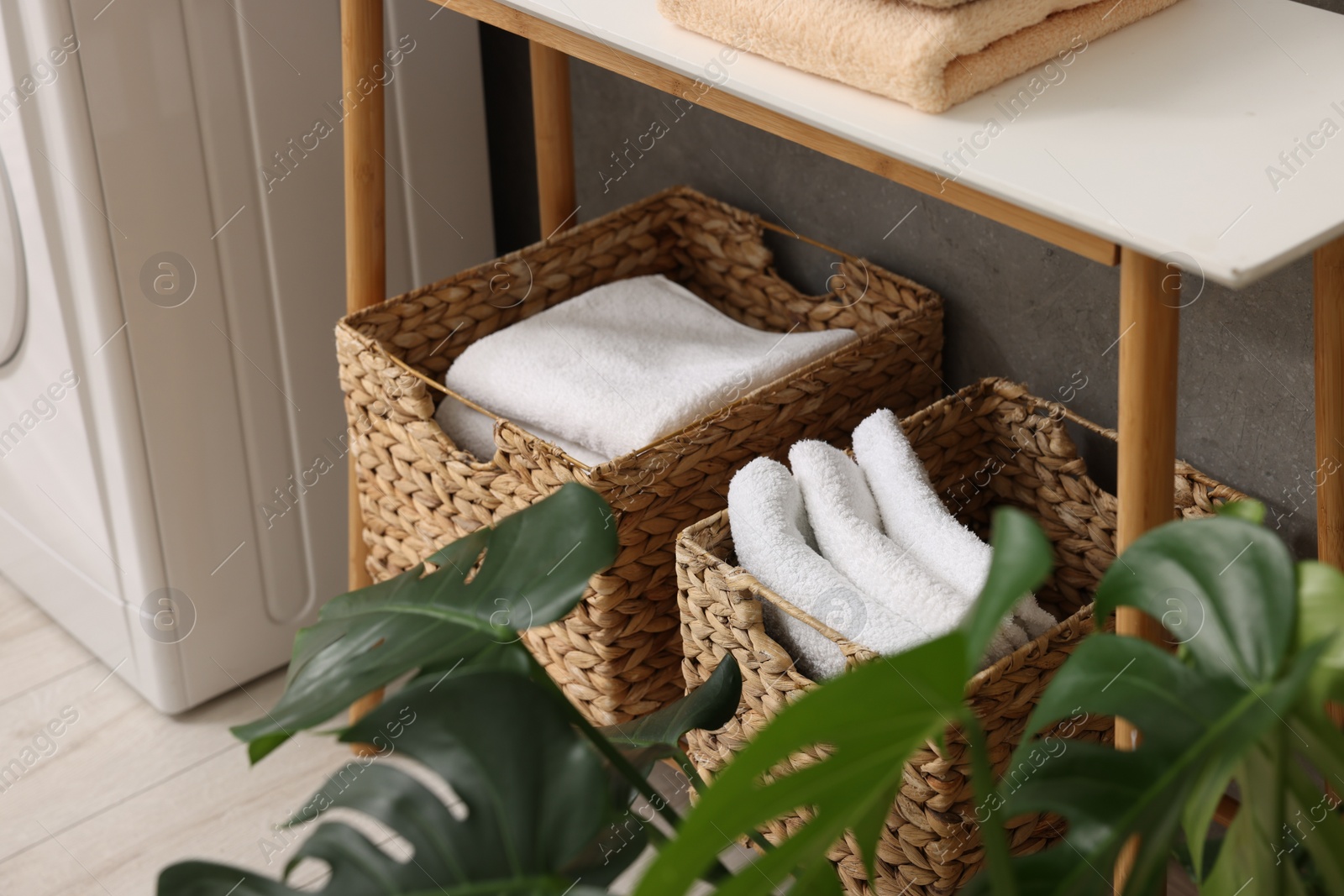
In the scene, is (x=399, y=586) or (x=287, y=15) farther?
(x=287, y=15)

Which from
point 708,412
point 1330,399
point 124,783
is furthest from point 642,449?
point 124,783

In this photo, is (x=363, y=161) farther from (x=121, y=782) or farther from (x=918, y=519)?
(x=121, y=782)

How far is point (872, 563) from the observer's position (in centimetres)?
84

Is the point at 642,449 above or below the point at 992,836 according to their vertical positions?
below

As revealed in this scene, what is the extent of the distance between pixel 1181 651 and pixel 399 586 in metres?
0.34

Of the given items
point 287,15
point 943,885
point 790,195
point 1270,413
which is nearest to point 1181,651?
point 943,885

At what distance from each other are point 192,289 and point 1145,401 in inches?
34.7

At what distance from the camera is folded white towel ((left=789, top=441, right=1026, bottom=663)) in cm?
80

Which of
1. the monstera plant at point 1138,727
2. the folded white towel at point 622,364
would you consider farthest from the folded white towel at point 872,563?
the monstera plant at point 1138,727

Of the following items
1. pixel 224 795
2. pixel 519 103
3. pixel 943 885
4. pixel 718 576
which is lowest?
pixel 224 795

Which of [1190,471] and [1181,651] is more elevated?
[1181,651]

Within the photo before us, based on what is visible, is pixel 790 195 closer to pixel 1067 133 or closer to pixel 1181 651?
pixel 1067 133

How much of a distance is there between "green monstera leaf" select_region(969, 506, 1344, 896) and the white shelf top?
0.15 m

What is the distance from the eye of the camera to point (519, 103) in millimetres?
1415
